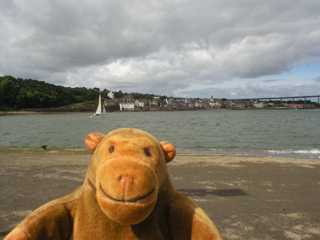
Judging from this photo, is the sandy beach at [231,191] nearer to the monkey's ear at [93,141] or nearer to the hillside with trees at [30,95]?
the monkey's ear at [93,141]

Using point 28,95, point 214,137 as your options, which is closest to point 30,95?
point 28,95

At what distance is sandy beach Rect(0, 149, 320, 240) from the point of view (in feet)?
12.8

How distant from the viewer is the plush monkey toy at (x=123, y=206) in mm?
1729

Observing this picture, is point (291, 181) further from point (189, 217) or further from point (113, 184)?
point (113, 184)

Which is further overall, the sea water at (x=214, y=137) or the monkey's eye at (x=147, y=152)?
the sea water at (x=214, y=137)

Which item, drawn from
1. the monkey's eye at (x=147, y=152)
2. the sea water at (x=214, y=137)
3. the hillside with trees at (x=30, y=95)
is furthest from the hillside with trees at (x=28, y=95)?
the monkey's eye at (x=147, y=152)

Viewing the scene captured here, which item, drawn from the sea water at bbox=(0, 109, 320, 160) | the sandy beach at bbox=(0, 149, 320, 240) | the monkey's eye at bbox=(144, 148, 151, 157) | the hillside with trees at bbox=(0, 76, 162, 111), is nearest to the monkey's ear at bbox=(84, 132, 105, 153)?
the monkey's eye at bbox=(144, 148, 151, 157)

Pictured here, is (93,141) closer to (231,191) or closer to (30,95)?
(231,191)

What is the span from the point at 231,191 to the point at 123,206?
4463 millimetres

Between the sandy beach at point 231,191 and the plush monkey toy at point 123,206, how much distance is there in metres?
1.80

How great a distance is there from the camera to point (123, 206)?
169 centimetres

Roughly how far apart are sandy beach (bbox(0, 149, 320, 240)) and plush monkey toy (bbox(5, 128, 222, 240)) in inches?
70.8

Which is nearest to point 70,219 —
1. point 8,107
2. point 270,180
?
point 270,180

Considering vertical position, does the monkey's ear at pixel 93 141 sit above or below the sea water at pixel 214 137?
above
